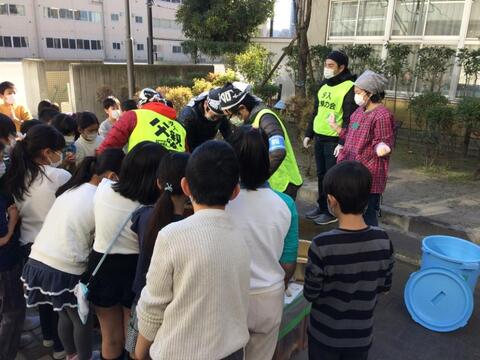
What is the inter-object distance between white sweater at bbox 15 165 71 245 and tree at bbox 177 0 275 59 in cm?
1221

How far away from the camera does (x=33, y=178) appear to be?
2.40 metres

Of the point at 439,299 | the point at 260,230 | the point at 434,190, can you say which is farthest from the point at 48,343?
the point at 434,190

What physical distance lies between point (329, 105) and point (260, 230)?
3.06m

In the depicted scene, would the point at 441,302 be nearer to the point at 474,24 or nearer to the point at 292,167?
the point at 292,167

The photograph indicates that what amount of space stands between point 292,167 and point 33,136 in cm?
181

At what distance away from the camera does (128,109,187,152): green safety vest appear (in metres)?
2.89

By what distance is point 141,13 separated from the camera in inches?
1815

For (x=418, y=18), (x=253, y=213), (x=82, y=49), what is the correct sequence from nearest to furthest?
(x=253, y=213) → (x=418, y=18) → (x=82, y=49)

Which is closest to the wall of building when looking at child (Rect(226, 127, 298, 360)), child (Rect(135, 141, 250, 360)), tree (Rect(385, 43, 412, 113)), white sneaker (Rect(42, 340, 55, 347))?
tree (Rect(385, 43, 412, 113))

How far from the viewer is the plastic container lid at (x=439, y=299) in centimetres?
288

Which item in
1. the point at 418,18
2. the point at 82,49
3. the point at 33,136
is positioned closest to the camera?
the point at 33,136

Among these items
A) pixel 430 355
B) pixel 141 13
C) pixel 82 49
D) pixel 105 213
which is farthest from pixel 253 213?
pixel 141 13

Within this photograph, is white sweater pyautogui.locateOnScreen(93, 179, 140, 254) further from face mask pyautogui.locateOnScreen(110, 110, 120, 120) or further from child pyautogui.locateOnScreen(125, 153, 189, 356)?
face mask pyautogui.locateOnScreen(110, 110, 120, 120)

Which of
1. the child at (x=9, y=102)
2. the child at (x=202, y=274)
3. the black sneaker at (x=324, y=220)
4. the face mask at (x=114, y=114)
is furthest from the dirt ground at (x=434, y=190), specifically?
the child at (x=9, y=102)
